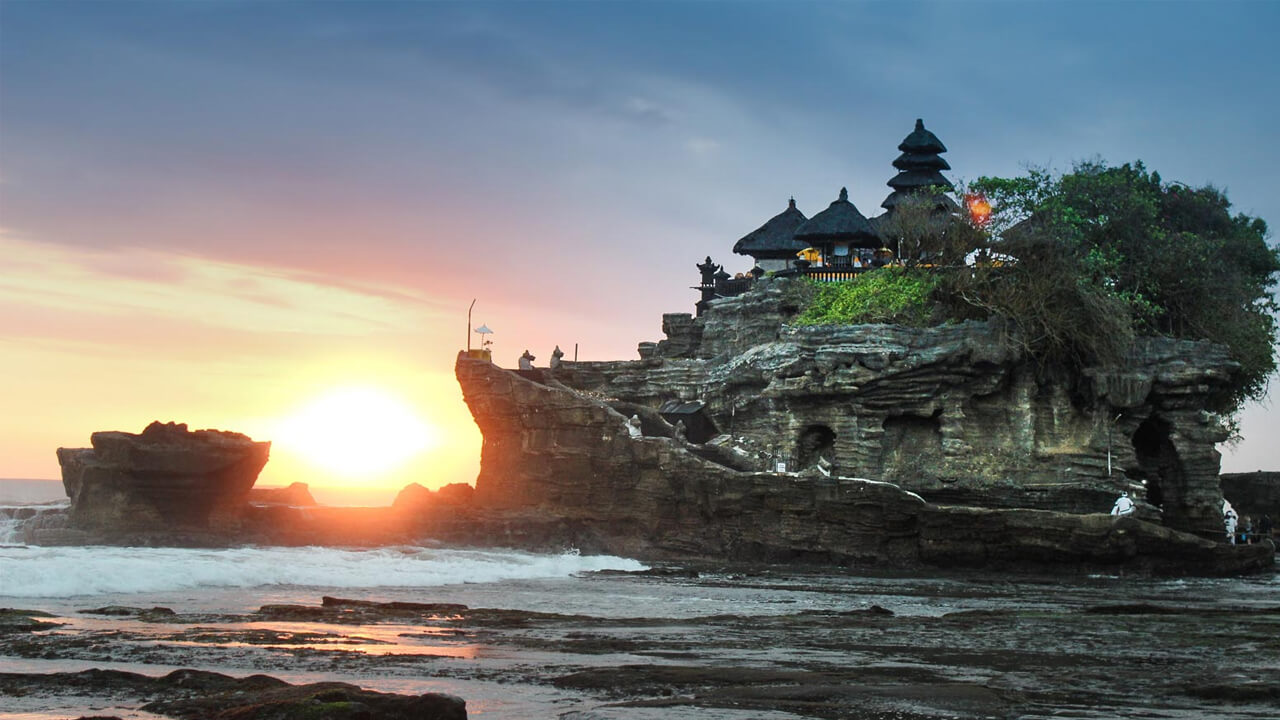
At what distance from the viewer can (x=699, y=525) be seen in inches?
1491

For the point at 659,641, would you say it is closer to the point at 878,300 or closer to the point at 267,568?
the point at 267,568

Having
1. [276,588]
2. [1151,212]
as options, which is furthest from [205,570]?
[1151,212]

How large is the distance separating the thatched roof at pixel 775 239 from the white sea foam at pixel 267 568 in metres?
24.6

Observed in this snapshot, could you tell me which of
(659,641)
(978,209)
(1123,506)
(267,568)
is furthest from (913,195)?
(659,641)

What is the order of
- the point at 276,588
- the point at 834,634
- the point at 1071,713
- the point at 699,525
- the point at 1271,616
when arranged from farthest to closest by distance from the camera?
the point at 699,525 < the point at 276,588 < the point at 1271,616 < the point at 834,634 < the point at 1071,713

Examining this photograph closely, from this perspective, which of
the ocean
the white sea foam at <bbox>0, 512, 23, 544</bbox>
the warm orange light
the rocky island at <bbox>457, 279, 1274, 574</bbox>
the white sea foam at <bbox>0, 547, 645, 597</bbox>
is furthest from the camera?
the warm orange light

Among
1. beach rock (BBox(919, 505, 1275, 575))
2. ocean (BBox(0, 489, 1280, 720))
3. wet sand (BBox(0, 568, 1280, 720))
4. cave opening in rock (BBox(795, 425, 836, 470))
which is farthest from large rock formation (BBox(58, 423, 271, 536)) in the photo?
beach rock (BBox(919, 505, 1275, 575))

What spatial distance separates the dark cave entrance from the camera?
40.3 metres

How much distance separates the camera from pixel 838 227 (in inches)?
2072

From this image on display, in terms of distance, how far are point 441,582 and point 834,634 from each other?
40.1ft

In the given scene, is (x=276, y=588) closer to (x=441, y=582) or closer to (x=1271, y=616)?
(x=441, y=582)

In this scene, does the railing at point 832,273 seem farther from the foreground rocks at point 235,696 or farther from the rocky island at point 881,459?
the foreground rocks at point 235,696

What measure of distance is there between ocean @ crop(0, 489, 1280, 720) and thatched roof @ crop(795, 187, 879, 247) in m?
25.2

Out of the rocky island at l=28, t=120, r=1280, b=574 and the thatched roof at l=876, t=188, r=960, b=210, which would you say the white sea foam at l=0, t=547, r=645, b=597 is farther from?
the thatched roof at l=876, t=188, r=960, b=210
